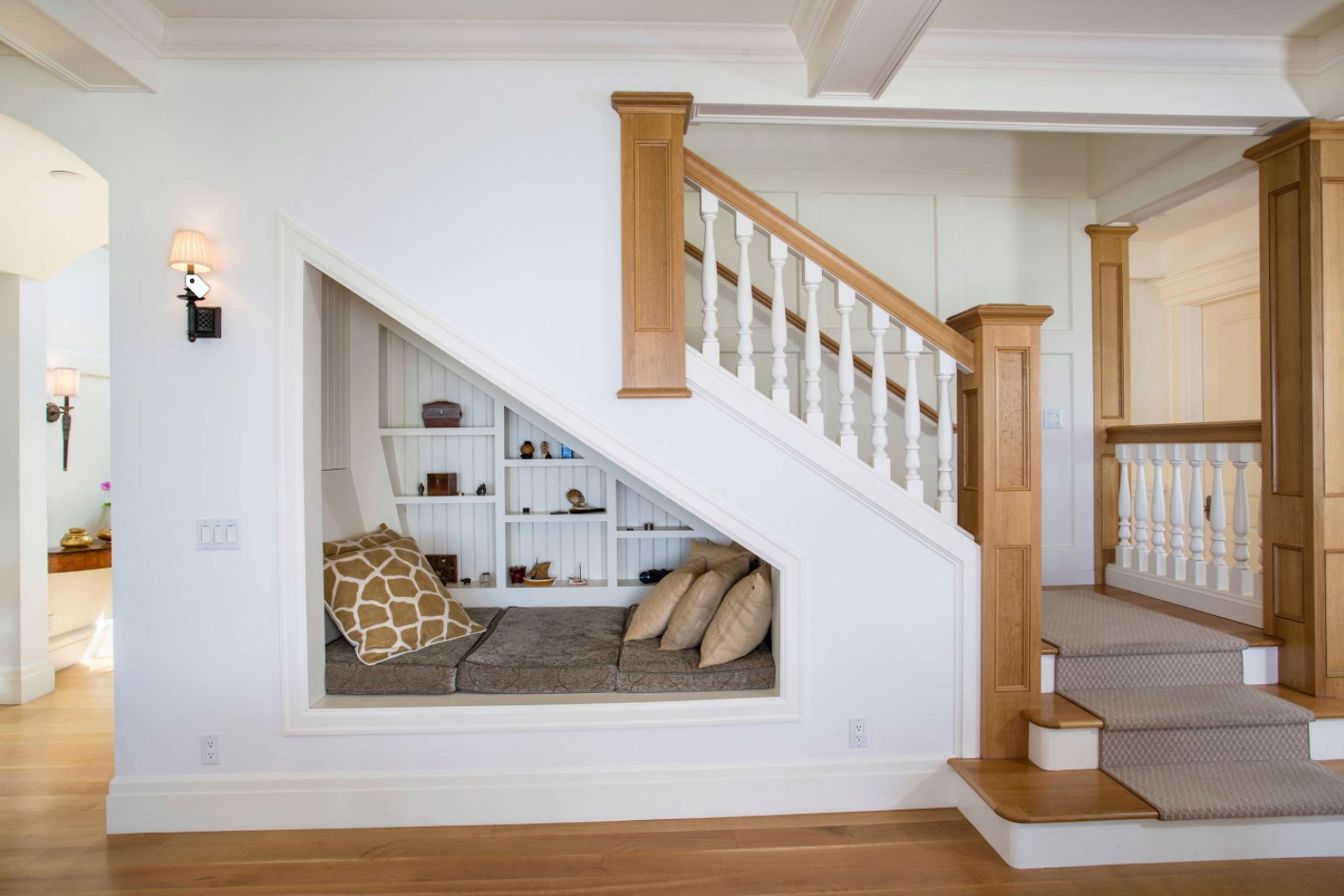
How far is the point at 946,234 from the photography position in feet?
12.3

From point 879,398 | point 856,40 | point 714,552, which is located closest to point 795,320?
point 879,398

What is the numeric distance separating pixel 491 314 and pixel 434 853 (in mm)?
1884

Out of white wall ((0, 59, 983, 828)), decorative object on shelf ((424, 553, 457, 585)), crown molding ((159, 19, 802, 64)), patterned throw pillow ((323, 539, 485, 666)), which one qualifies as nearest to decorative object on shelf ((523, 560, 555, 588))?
decorative object on shelf ((424, 553, 457, 585))

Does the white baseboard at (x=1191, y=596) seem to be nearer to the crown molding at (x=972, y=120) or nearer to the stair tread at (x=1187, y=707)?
the stair tread at (x=1187, y=707)

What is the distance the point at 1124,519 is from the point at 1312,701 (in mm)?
1311

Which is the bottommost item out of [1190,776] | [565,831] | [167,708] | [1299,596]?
[565,831]

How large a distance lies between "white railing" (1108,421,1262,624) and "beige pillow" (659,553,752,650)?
2354mm

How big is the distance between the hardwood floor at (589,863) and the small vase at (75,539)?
234 centimetres

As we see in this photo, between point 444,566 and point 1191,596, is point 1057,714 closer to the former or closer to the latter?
point 1191,596

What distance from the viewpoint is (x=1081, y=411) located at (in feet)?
12.7

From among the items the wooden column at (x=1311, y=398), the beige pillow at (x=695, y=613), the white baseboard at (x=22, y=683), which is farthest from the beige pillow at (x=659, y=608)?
the white baseboard at (x=22, y=683)

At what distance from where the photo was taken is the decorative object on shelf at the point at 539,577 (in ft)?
11.1

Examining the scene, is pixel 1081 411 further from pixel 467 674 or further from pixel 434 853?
pixel 434 853

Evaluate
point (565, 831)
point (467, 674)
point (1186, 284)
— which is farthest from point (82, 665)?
point (1186, 284)
